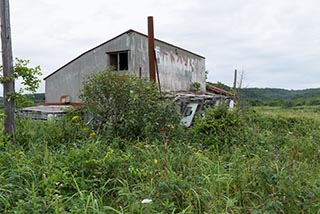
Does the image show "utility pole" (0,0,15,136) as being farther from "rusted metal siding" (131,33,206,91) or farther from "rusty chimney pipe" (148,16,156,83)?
"rusted metal siding" (131,33,206,91)

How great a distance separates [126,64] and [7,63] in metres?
8.13

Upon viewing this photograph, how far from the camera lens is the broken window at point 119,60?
11867mm

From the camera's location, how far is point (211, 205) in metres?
2.03

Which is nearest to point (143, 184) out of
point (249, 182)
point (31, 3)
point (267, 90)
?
point (249, 182)

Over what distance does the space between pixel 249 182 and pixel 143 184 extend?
0.99 metres

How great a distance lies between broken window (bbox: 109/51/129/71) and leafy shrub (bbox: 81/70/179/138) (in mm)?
6751

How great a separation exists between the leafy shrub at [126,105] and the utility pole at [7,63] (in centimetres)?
136

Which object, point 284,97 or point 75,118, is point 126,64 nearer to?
point 75,118

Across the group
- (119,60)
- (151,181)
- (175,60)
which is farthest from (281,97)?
(151,181)

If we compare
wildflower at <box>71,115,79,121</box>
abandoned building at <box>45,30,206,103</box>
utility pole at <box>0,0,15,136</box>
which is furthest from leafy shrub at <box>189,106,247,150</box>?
abandoned building at <box>45,30,206,103</box>

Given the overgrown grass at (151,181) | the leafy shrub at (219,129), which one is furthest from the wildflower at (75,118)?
the leafy shrub at (219,129)

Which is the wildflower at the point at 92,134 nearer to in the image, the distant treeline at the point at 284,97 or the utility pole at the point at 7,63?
the utility pole at the point at 7,63

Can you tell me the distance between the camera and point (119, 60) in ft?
39.1

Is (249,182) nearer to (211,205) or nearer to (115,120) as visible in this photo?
(211,205)
